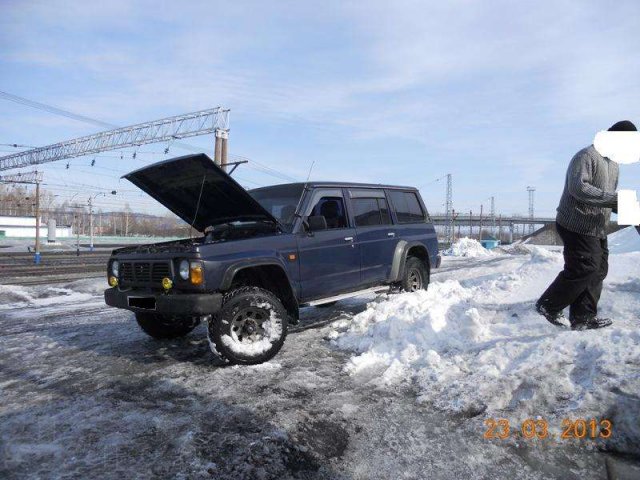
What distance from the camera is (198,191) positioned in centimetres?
527

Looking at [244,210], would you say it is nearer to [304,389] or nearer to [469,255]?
[304,389]

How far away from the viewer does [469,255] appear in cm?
2375

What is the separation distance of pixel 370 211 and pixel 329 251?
1168 mm

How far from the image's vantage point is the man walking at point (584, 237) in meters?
3.90

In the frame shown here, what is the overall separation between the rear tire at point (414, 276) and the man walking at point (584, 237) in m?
2.31

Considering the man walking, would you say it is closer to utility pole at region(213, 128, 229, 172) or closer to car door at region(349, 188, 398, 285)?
car door at region(349, 188, 398, 285)

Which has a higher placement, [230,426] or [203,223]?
[203,223]

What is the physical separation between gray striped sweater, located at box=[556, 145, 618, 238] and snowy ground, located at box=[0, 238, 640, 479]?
3.29 ft

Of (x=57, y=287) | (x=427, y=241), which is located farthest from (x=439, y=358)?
(x=57, y=287)

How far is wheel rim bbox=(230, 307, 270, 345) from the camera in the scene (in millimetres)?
4086

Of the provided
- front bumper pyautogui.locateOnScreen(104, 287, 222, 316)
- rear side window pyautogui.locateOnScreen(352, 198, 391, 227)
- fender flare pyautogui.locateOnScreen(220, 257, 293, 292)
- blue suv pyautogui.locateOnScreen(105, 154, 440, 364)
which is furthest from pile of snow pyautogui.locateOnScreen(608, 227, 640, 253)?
front bumper pyautogui.locateOnScreen(104, 287, 222, 316)

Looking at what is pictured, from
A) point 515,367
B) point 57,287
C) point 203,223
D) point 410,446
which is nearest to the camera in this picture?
point 410,446

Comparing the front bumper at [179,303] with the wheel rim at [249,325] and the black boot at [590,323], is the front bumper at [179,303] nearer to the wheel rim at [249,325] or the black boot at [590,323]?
the wheel rim at [249,325]

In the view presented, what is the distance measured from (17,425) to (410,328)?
3429 millimetres
